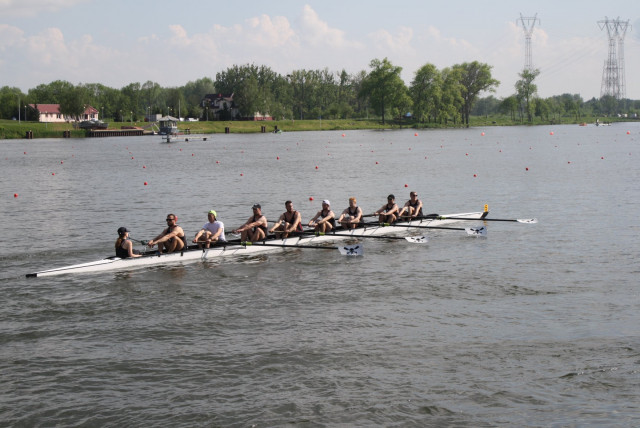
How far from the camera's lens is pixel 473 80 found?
175750 millimetres

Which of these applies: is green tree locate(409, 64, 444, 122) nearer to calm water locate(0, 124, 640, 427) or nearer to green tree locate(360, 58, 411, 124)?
green tree locate(360, 58, 411, 124)

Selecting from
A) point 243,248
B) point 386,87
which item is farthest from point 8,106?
point 243,248

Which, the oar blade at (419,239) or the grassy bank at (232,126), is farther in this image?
the grassy bank at (232,126)

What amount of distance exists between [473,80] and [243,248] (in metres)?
164

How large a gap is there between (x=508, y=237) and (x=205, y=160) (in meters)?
46.7

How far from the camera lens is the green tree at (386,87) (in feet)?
533

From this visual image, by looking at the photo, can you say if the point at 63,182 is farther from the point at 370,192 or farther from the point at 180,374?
the point at 180,374

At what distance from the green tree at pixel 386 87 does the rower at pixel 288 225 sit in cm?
14241

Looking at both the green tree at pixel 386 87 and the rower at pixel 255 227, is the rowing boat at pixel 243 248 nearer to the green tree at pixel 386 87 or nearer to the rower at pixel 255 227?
the rower at pixel 255 227

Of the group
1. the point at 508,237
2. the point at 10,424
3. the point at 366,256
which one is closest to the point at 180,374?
the point at 10,424

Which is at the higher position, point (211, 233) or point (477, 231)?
point (211, 233)

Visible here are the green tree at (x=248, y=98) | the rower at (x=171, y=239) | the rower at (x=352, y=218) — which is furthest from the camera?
the green tree at (x=248, y=98)

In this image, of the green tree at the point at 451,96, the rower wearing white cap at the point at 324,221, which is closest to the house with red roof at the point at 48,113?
the green tree at the point at 451,96

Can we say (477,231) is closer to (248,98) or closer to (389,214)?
(389,214)
